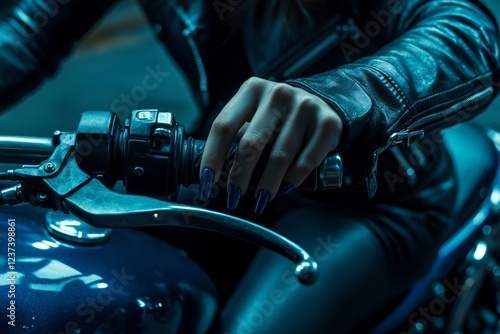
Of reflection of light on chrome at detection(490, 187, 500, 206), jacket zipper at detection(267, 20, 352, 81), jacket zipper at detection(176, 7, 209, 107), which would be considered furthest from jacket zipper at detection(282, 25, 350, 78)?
reflection of light on chrome at detection(490, 187, 500, 206)

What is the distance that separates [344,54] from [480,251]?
34 centimetres

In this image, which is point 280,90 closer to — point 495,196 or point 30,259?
point 30,259

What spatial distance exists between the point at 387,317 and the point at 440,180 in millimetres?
213

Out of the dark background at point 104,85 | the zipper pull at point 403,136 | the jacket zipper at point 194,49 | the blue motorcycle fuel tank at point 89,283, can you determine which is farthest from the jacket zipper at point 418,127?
the dark background at point 104,85

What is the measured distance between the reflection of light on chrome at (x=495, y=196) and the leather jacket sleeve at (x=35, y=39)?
0.70 metres

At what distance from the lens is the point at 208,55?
3.33ft

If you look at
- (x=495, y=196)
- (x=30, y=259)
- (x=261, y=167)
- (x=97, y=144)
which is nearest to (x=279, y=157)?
(x=261, y=167)

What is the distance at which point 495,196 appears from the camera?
98 cm

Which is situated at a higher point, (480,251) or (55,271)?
(55,271)

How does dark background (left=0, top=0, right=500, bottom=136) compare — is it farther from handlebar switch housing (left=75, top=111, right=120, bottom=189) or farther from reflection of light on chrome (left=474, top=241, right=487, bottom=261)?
handlebar switch housing (left=75, top=111, right=120, bottom=189)

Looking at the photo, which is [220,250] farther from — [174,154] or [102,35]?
[102,35]

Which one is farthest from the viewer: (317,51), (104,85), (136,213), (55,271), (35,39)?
(104,85)

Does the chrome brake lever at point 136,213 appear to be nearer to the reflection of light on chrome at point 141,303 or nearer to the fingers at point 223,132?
the fingers at point 223,132

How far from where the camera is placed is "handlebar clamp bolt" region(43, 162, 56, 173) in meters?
0.51
